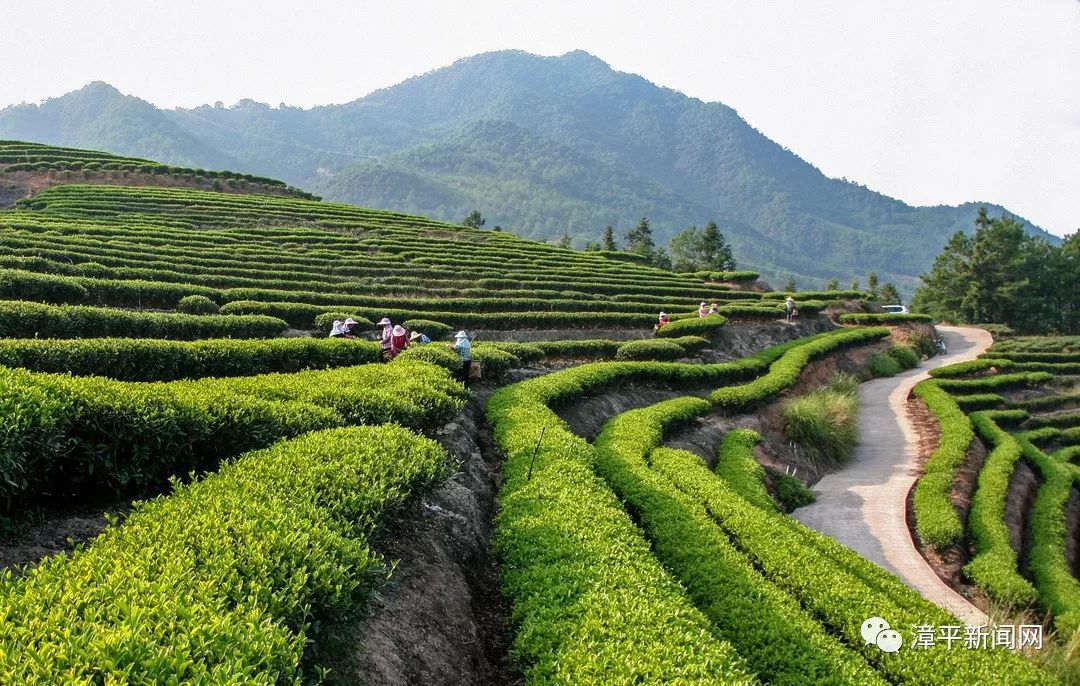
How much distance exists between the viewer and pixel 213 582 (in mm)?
4527

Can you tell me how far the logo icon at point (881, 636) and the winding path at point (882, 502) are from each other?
19.3 ft

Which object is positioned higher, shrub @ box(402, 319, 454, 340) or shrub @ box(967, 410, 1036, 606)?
shrub @ box(402, 319, 454, 340)

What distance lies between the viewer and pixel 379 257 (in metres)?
40.5

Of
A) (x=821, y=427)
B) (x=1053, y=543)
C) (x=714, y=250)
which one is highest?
(x=714, y=250)

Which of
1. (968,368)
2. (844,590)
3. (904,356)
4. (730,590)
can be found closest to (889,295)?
(904,356)

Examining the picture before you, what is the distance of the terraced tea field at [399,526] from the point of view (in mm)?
4559

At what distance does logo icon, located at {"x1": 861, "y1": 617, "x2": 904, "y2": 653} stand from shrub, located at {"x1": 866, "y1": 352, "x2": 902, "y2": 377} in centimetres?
3234

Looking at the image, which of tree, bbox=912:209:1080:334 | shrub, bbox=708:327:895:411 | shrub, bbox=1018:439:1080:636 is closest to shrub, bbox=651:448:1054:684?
shrub, bbox=1018:439:1080:636

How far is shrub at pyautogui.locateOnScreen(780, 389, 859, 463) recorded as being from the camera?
72.6 ft

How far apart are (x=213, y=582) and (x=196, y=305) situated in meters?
21.2

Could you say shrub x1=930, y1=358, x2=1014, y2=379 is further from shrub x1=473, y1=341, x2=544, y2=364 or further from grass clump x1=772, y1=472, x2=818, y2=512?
shrub x1=473, y1=341, x2=544, y2=364

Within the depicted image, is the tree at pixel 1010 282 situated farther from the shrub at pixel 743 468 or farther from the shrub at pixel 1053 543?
the shrub at pixel 743 468

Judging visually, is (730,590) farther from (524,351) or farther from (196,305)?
(196,305)

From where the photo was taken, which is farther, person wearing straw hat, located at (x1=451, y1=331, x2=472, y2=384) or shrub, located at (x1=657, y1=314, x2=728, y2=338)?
shrub, located at (x1=657, y1=314, x2=728, y2=338)
